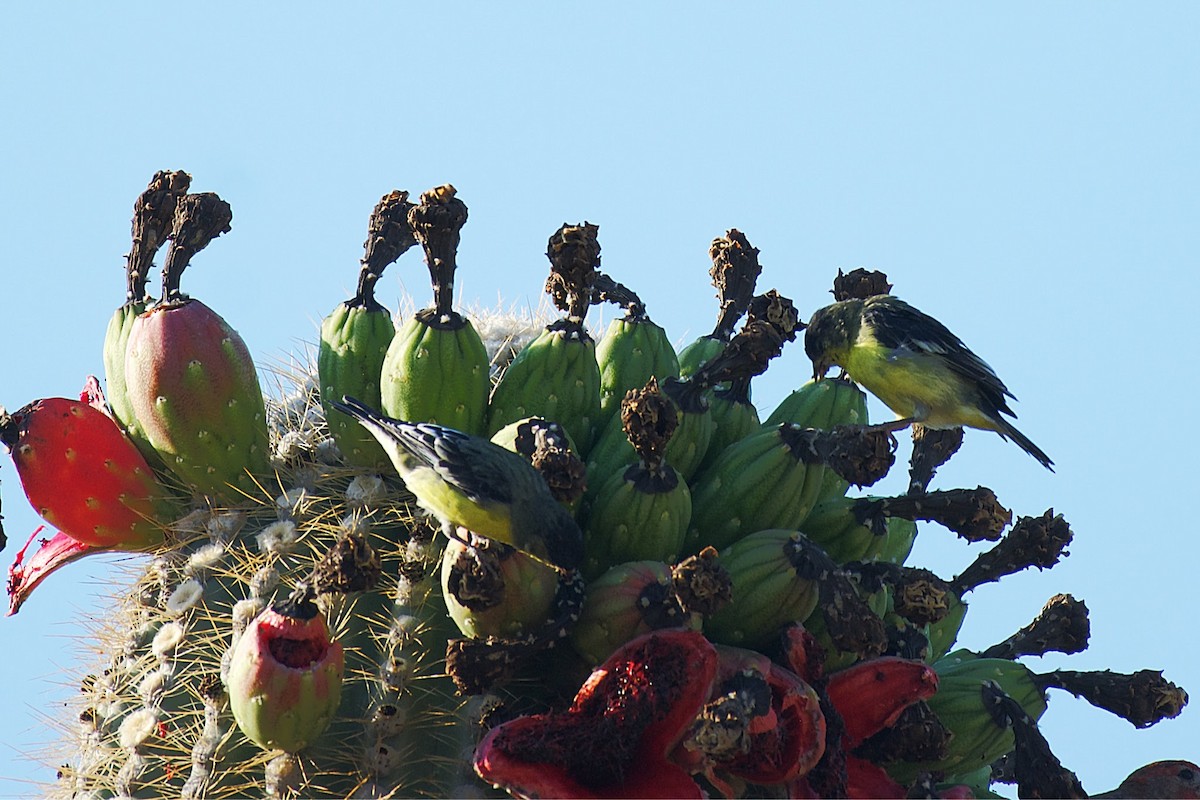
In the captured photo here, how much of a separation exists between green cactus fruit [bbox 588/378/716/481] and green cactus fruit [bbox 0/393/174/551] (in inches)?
58.6

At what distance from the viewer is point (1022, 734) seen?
4.79 m

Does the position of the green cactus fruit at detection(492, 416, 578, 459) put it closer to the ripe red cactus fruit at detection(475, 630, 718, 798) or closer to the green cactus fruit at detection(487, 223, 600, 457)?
the green cactus fruit at detection(487, 223, 600, 457)

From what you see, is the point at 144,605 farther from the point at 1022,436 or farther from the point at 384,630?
the point at 1022,436

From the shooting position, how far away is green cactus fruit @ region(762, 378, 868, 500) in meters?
5.48

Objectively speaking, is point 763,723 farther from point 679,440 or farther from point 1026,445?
point 1026,445

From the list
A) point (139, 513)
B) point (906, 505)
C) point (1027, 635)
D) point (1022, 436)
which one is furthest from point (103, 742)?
point (1022, 436)

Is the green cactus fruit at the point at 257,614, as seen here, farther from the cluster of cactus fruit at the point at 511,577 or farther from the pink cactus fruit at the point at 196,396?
the pink cactus fruit at the point at 196,396

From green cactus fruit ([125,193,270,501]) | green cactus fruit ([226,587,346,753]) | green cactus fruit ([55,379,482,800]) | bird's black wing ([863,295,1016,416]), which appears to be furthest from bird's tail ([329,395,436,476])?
bird's black wing ([863,295,1016,416])

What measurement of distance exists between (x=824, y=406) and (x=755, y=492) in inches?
33.6

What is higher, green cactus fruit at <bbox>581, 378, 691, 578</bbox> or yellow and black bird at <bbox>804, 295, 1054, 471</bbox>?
yellow and black bird at <bbox>804, 295, 1054, 471</bbox>

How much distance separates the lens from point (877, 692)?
4609 mm

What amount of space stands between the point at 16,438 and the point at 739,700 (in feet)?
8.29

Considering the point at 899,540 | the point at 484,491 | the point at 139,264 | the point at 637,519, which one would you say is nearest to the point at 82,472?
the point at 139,264

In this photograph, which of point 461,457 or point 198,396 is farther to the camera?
point 198,396
